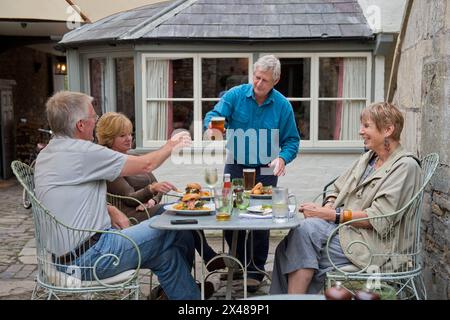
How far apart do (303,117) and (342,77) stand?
683 millimetres

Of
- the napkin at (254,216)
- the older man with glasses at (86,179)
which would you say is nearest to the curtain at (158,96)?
the older man with glasses at (86,179)

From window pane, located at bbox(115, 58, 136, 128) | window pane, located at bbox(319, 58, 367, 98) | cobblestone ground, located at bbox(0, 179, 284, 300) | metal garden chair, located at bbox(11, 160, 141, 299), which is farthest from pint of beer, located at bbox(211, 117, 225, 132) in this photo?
window pane, located at bbox(115, 58, 136, 128)

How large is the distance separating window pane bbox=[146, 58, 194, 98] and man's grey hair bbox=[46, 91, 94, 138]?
165 inches

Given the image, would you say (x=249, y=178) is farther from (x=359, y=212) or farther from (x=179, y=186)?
(x=179, y=186)

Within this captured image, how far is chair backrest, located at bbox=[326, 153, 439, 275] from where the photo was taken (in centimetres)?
337

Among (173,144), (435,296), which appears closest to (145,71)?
(173,144)

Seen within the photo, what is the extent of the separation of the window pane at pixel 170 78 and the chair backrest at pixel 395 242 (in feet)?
14.9

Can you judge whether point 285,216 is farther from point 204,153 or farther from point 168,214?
point 204,153

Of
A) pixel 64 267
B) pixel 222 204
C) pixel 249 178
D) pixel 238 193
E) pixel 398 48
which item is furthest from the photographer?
pixel 398 48

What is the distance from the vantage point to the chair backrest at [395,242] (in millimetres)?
3373

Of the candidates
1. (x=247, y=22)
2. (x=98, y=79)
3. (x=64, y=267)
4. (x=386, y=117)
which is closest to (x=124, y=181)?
(x=64, y=267)

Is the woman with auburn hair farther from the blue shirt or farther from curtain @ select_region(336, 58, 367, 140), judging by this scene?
curtain @ select_region(336, 58, 367, 140)

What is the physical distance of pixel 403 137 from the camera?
4.89 metres

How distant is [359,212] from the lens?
11.5 feet
